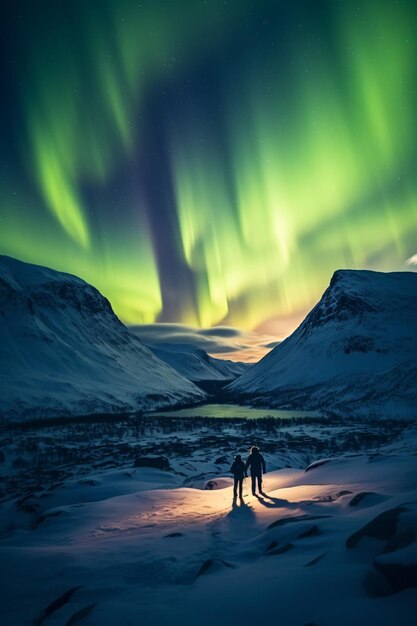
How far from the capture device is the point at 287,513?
12.8m

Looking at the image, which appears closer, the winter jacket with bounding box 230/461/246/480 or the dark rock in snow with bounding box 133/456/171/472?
the winter jacket with bounding box 230/461/246/480

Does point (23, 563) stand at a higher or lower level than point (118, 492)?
higher

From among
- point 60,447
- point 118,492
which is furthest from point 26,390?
point 118,492

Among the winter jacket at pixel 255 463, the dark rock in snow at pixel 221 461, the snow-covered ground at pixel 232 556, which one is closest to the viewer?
the snow-covered ground at pixel 232 556

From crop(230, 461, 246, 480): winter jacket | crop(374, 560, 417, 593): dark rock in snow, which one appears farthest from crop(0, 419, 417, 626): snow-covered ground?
crop(230, 461, 246, 480): winter jacket

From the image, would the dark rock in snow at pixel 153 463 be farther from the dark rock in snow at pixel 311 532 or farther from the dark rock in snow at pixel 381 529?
the dark rock in snow at pixel 381 529

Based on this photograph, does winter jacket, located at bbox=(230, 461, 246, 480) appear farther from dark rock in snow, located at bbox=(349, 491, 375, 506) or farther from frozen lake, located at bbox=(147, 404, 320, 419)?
frozen lake, located at bbox=(147, 404, 320, 419)

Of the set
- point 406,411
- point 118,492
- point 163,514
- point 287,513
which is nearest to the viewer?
point 287,513

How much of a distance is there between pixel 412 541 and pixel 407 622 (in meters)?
1.98

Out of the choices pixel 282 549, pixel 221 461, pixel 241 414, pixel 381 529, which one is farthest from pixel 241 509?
pixel 241 414

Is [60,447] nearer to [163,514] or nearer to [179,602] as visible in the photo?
[163,514]

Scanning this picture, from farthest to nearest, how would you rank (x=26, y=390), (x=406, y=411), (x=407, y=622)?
(x=26, y=390) → (x=406, y=411) → (x=407, y=622)

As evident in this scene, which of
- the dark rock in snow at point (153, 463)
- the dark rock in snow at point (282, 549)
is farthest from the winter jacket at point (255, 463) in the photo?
the dark rock in snow at point (153, 463)

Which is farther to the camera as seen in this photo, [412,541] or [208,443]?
[208,443]
